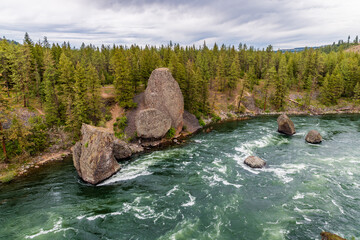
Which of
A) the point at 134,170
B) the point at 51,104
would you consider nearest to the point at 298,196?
the point at 134,170

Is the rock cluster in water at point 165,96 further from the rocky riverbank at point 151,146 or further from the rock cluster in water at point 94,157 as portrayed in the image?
the rock cluster in water at point 94,157

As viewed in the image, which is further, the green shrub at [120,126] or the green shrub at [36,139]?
the green shrub at [120,126]

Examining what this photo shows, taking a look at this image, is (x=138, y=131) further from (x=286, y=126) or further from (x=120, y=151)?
(x=286, y=126)

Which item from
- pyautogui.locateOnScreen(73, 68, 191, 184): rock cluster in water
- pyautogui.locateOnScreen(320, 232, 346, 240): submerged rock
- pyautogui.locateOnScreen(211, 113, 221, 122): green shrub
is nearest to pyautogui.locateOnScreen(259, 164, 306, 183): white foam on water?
pyautogui.locateOnScreen(320, 232, 346, 240): submerged rock

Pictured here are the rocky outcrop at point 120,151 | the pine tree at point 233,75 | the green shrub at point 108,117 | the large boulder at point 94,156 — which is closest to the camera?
the large boulder at point 94,156

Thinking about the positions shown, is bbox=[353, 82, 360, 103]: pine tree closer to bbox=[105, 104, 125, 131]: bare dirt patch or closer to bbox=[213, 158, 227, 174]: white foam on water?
bbox=[213, 158, 227, 174]: white foam on water

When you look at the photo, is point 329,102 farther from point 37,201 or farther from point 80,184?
point 37,201

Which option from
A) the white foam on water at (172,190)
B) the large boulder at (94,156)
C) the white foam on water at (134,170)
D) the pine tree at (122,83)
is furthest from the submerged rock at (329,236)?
the pine tree at (122,83)
